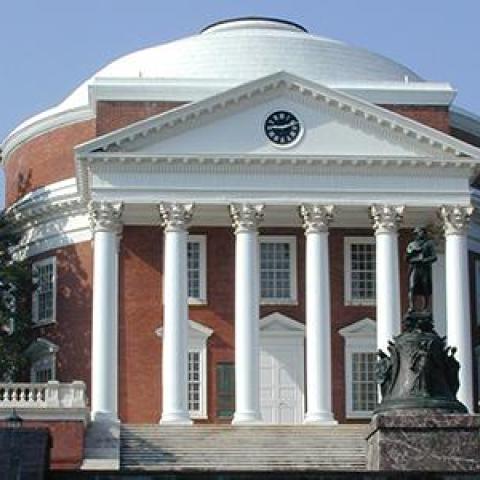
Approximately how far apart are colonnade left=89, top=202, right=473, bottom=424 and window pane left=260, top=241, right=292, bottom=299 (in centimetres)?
353

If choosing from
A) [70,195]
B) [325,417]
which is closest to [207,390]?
[325,417]

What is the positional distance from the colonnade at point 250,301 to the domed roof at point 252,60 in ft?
28.7

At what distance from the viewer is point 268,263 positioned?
65125mm

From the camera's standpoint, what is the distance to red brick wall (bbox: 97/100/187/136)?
63.6m

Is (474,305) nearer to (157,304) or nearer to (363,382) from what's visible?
(363,382)

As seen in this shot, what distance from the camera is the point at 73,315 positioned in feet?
219

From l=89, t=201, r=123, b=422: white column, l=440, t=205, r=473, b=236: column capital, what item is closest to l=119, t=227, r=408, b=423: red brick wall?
l=440, t=205, r=473, b=236: column capital

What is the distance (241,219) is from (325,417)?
7206mm

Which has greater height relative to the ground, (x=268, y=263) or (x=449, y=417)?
(x=268, y=263)

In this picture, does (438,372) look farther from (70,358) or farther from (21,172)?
(21,172)

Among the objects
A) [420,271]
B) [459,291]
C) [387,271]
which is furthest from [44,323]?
[420,271]

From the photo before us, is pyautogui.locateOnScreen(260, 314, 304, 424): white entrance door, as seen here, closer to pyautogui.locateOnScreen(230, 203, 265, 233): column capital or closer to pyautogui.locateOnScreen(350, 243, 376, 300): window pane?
pyautogui.locateOnScreen(350, 243, 376, 300): window pane

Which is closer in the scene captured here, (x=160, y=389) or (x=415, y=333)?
(x=415, y=333)

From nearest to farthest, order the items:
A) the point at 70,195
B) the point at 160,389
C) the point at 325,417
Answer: the point at 325,417 → the point at 160,389 → the point at 70,195
